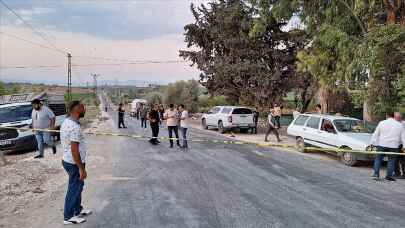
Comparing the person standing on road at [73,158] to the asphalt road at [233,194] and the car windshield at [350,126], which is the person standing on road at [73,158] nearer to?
the asphalt road at [233,194]

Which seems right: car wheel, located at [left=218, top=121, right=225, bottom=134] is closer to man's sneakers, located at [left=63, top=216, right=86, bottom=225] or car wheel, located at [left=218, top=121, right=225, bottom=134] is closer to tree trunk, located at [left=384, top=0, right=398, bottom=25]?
tree trunk, located at [left=384, top=0, right=398, bottom=25]

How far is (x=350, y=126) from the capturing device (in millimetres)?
13594

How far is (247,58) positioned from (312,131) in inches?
587

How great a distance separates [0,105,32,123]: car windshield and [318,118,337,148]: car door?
11.9 metres

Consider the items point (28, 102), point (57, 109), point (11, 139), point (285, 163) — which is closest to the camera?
point (285, 163)

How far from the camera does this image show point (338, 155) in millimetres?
13734

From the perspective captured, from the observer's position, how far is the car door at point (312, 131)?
47.3ft

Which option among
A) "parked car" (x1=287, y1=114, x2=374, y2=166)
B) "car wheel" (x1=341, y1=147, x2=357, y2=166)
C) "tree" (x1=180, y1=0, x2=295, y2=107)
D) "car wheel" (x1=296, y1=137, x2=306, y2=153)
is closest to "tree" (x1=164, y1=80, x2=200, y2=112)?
"tree" (x1=180, y1=0, x2=295, y2=107)

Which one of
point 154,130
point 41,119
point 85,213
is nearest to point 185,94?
point 154,130

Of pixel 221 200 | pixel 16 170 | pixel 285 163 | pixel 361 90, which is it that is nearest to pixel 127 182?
pixel 221 200

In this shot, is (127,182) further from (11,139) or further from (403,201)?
(11,139)

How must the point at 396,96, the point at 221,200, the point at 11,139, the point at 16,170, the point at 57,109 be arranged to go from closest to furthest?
the point at 221,200 → the point at 16,170 → the point at 396,96 → the point at 11,139 → the point at 57,109

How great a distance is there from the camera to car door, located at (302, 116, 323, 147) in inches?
568

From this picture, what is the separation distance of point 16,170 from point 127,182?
12.4ft
